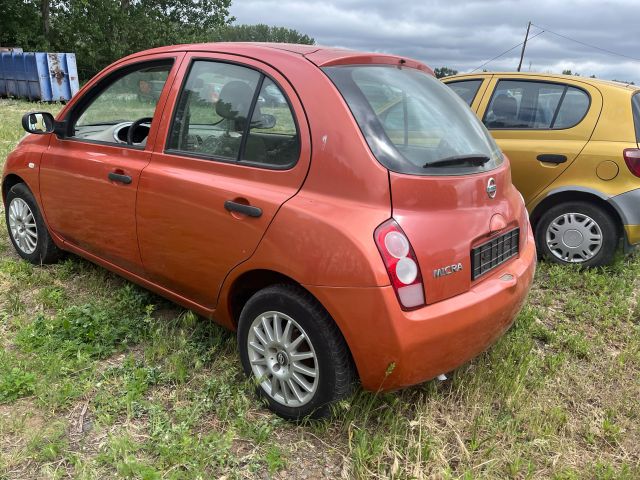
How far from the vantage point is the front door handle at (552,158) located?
15.6 feet

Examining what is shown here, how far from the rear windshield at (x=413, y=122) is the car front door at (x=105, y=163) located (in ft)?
4.05

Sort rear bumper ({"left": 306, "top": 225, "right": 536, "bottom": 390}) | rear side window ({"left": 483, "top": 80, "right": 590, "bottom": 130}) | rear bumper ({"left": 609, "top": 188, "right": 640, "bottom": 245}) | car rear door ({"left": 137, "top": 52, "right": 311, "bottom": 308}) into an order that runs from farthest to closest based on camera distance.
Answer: rear side window ({"left": 483, "top": 80, "right": 590, "bottom": 130}), rear bumper ({"left": 609, "top": 188, "right": 640, "bottom": 245}), car rear door ({"left": 137, "top": 52, "right": 311, "bottom": 308}), rear bumper ({"left": 306, "top": 225, "right": 536, "bottom": 390})

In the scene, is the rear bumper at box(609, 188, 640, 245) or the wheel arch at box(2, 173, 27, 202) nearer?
the wheel arch at box(2, 173, 27, 202)

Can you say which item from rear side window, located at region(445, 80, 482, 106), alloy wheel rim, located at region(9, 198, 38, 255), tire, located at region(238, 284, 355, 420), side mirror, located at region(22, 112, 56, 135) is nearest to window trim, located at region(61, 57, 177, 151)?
side mirror, located at region(22, 112, 56, 135)

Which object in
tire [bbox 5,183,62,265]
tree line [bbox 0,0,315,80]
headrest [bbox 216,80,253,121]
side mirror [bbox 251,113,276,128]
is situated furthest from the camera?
tree line [bbox 0,0,315,80]

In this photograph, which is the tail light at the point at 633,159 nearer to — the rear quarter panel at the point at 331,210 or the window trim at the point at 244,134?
the rear quarter panel at the point at 331,210

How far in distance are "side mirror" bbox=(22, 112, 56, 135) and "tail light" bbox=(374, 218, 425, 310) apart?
9.05 feet

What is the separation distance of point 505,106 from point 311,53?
3216 mm

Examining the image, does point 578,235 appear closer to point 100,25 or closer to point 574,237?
point 574,237

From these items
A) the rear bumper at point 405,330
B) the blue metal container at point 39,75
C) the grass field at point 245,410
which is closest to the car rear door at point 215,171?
the grass field at point 245,410

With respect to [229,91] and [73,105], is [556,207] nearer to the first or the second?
[229,91]

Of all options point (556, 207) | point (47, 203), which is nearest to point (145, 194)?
point (47, 203)

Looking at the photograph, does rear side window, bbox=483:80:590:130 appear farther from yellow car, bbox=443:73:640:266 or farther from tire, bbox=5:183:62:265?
tire, bbox=5:183:62:265

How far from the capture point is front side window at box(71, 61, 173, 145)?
3276mm
